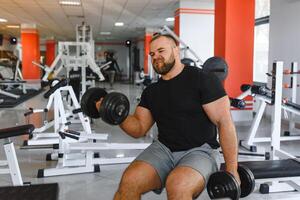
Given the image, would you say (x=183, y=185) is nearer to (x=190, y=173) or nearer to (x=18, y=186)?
(x=190, y=173)

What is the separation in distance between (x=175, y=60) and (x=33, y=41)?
13503mm

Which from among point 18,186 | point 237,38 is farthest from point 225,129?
point 237,38

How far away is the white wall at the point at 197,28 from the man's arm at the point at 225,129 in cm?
667

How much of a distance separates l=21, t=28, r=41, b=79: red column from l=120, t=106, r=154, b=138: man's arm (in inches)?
523

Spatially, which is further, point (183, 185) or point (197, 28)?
point (197, 28)

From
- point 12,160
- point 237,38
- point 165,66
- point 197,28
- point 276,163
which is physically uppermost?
point 197,28

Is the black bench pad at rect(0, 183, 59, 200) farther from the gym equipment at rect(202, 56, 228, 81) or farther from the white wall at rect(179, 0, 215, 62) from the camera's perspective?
the white wall at rect(179, 0, 215, 62)

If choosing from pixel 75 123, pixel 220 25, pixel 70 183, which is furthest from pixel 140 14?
pixel 70 183

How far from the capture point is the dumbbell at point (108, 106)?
5.38ft

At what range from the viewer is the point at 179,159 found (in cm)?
171

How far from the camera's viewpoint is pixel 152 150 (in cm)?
179

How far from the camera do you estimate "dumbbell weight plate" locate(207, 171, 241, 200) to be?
4.81 feet

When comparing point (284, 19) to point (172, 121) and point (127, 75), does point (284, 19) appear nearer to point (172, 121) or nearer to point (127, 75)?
point (172, 121)

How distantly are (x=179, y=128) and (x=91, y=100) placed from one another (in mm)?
505
